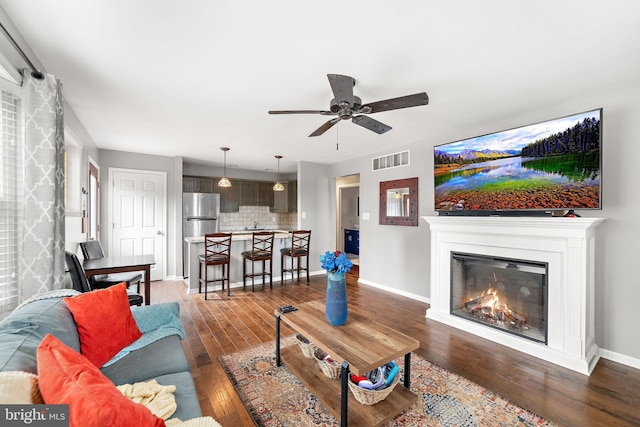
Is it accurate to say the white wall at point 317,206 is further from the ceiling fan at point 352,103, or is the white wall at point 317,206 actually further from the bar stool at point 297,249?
the ceiling fan at point 352,103

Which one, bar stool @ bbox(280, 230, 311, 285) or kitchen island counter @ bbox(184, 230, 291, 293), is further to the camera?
bar stool @ bbox(280, 230, 311, 285)

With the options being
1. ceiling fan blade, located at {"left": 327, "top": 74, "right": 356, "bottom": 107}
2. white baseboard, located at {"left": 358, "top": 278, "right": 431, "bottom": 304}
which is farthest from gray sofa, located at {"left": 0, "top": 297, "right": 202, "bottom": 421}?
white baseboard, located at {"left": 358, "top": 278, "right": 431, "bottom": 304}

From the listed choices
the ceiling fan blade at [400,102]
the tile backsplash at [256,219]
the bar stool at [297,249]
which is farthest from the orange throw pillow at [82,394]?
the tile backsplash at [256,219]

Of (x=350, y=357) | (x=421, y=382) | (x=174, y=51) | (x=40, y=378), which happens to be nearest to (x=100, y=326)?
(x=40, y=378)

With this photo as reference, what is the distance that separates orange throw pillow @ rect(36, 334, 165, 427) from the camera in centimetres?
72

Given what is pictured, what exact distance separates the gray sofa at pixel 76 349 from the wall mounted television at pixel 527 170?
124 inches

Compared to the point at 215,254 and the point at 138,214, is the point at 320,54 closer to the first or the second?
the point at 215,254

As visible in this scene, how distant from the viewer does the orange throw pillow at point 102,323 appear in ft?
4.96

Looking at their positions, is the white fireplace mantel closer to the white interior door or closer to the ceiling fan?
the ceiling fan

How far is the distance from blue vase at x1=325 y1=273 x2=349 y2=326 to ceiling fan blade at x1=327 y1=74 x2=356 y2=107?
130 cm

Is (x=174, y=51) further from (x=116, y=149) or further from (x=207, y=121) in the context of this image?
(x=116, y=149)

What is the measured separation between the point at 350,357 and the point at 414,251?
290 centimetres

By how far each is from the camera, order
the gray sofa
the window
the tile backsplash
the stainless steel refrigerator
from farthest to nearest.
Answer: the tile backsplash
the stainless steel refrigerator
the window
the gray sofa

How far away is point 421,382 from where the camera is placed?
209 cm
